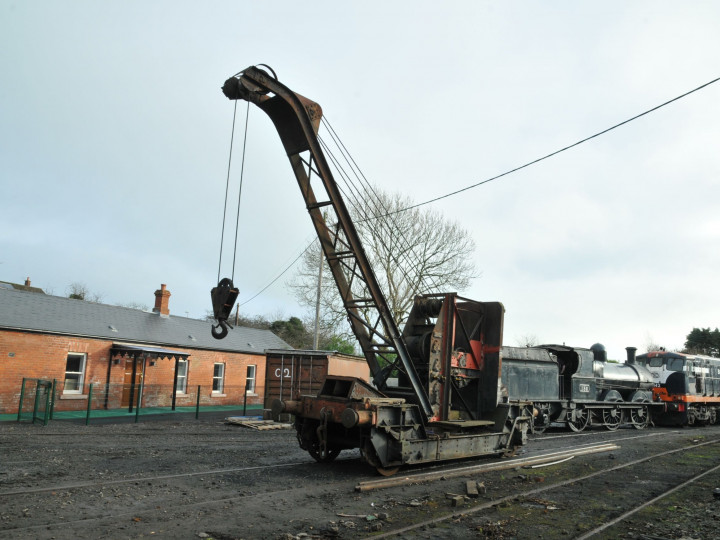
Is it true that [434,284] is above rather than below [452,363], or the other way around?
above

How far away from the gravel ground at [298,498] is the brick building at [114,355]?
758 centimetres

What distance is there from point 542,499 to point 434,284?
20857mm

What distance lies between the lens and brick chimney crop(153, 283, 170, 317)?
84.4 feet

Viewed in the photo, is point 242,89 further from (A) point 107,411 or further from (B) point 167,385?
(B) point 167,385

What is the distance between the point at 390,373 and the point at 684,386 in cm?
1713

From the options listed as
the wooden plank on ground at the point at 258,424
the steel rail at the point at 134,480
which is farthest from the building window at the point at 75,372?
the steel rail at the point at 134,480

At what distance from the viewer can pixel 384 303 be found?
9.74 meters

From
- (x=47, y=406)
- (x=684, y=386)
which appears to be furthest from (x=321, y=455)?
(x=684, y=386)

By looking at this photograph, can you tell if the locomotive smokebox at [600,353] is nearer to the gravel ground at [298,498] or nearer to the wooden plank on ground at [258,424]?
the gravel ground at [298,498]

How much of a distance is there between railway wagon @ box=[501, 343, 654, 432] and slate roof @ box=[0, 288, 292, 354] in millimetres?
14920

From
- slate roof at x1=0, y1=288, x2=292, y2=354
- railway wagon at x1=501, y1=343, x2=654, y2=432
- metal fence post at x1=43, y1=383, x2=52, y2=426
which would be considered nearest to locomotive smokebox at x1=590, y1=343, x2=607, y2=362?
railway wagon at x1=501, y1=343, x2=654, y2=432

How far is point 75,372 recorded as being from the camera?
19844 mm

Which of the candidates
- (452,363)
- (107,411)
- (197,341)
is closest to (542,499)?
(452,363)

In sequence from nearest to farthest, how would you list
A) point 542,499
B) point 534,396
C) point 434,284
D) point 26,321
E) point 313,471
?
point 542,499
point 313,471
point 534,396
point 26,321
point 434,284
